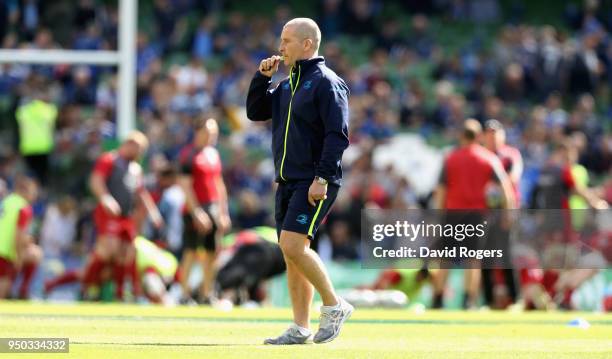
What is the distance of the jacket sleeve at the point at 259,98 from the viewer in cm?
1012

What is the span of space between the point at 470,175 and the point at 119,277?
4.86 meters

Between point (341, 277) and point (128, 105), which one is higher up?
point (128, 105)

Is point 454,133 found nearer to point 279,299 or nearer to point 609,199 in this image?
point 609,199

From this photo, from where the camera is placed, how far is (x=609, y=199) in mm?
21656

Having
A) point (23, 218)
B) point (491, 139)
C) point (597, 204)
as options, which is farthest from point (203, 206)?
point (597, 204)

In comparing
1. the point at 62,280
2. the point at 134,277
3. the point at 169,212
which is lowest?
the point at 62,280

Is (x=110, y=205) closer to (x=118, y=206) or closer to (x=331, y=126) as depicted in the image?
(x=118, y=206)

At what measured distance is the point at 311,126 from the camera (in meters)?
9.82

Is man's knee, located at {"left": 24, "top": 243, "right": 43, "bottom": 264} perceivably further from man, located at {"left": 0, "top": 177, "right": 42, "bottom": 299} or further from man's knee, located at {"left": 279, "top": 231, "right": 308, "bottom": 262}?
man's knee, located at {"left": 279, "top": 231, "right": 308, "bottom": 262}

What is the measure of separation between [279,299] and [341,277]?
95cm

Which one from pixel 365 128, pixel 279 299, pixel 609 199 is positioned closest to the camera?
pixel 279 299

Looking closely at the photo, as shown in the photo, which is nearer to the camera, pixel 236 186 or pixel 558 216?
pixel 558 216

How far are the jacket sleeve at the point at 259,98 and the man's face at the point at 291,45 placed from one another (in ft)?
1.01

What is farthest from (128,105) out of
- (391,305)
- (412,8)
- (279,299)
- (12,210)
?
(412,8)
